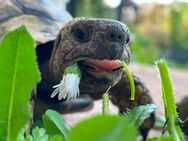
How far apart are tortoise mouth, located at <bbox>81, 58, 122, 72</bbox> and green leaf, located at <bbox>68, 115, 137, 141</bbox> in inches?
29.3

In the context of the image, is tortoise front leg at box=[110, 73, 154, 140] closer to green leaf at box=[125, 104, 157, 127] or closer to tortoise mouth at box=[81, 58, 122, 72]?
tortoise mouth at box=[81, 58, 122, 72]

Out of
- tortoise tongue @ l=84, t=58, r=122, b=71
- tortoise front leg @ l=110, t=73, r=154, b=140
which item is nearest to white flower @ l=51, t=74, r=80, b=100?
tortoise tongue @ l=84, t=58, r=122, b=71

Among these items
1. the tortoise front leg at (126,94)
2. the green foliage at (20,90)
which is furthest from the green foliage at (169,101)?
the tortoise front leg at (126,94)

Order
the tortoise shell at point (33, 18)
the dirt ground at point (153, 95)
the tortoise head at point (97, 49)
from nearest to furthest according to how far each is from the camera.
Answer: the tortoise head at point (97, 49) < the tortoise shell at point (33, 18) < the dirt ground at point (153, 95)

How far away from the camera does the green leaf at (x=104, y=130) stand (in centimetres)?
50

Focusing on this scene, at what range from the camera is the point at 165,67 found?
86 cm

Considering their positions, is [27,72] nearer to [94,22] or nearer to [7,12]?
[94,22]

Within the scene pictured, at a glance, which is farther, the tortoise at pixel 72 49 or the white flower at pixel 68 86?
the tortoise at pixel 72 49

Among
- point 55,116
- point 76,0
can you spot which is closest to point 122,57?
point 55,116

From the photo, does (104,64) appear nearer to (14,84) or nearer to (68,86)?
(68,86)

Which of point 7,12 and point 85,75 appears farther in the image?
point 7,12

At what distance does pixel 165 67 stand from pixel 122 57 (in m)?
0.49

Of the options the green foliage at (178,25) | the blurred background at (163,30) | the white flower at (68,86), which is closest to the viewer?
the white flower at (68,86)

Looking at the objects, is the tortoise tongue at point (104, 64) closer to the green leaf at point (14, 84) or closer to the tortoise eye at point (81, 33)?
the tortoise eye at point (81, 33)
